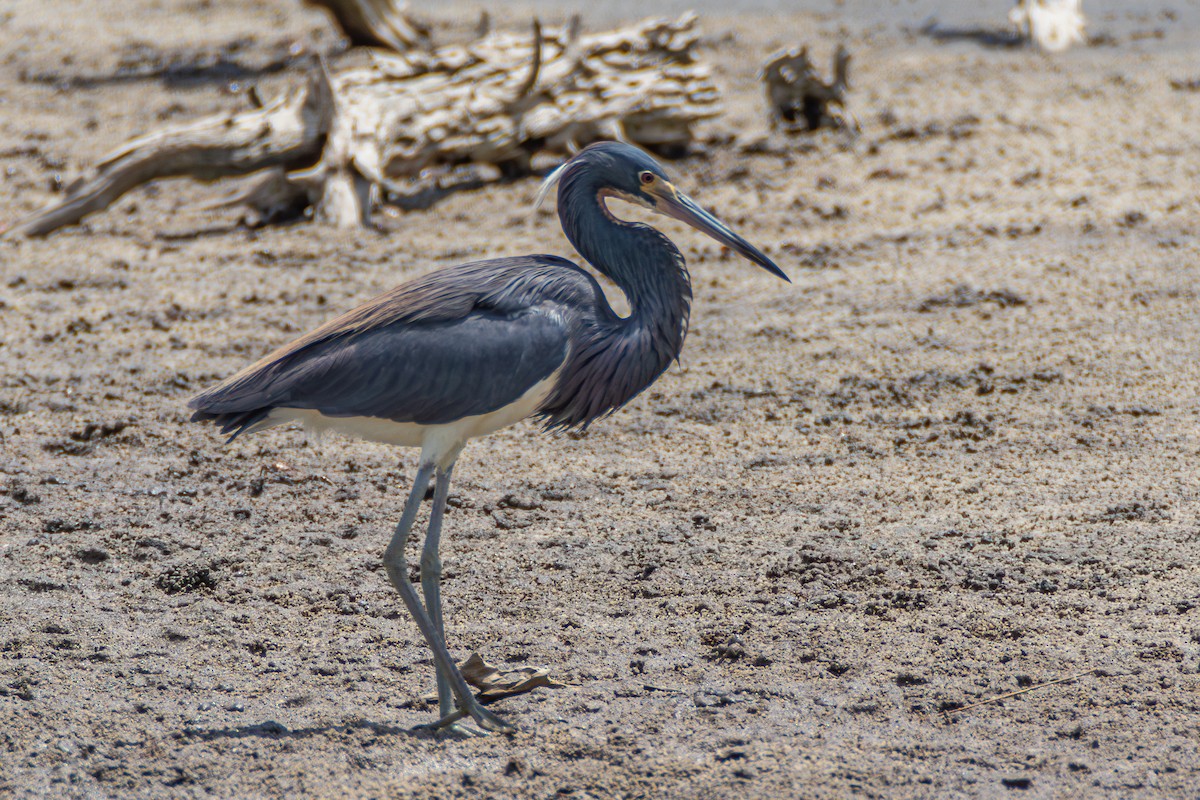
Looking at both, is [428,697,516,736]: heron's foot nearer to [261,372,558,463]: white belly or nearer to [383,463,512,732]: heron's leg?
[383,463,512,732]: heron's leg

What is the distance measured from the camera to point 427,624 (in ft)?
12.6

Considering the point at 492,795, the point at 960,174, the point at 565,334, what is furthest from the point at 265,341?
the point at 960,174

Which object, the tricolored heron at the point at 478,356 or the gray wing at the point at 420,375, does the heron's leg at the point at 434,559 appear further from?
the gray wing at the point at 420,375

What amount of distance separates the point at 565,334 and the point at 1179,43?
898cm

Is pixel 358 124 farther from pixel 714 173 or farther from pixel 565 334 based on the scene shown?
pixel 565 334

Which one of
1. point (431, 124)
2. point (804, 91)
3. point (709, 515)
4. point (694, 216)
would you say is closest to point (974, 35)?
point (804, 91)

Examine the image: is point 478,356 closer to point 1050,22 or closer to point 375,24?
point 375,24

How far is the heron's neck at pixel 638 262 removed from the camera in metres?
4.03

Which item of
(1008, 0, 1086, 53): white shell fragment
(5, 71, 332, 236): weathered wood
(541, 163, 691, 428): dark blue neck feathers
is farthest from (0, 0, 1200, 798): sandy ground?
(1008, 0, 1086, 53): white shell fragment

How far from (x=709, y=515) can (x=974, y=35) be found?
7879 mm

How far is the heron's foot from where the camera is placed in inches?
147

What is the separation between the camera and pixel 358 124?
27.1 ft

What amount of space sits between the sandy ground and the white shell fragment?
A: 2244 millimetres

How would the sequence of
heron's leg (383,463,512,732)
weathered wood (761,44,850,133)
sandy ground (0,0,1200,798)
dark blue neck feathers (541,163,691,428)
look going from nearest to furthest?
sandy ground (0,0,1200,798), heron's leg (383,463,512,732), dark blue neck feathers (541,163,691,428), weathered wood (761,44,850,133)
